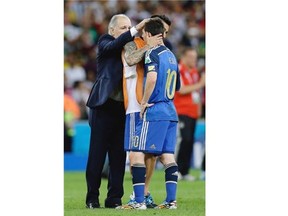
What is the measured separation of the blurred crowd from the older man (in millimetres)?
11134

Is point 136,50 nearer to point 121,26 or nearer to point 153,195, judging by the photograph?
point 121,26

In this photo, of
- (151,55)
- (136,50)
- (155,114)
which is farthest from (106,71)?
(155,114)

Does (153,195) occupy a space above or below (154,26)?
below

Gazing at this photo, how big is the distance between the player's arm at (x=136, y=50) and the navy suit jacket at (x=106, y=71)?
5.2 inches

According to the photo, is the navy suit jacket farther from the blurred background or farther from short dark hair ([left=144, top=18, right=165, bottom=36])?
the blurred background

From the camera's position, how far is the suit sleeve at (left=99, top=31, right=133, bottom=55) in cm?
824

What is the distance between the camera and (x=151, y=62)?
8.09m

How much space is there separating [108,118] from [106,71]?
20.5 inches

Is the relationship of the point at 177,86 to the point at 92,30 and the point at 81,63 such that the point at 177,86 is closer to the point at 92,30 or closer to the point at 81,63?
the point at 81,63

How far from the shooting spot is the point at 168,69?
8219 millimetres

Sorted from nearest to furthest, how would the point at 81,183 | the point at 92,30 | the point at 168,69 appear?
the point at 168,69 → the point at 81,183 → the point at 92,30
